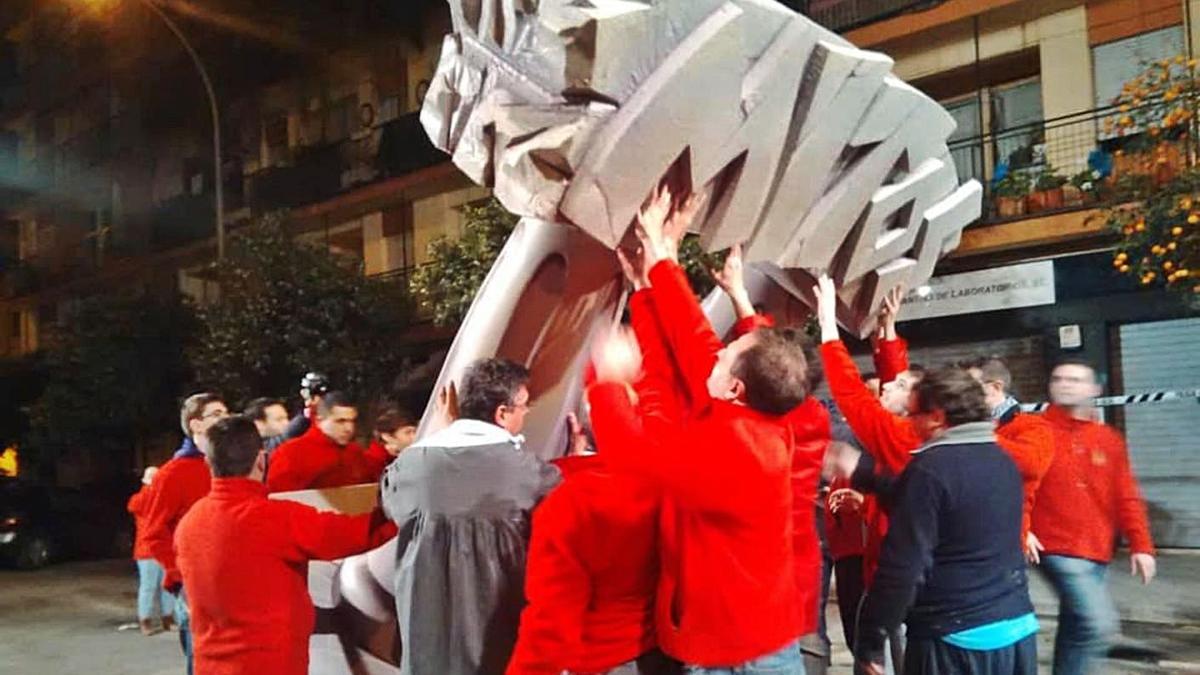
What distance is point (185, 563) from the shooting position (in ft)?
12.6

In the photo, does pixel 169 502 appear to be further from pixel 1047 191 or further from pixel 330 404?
pixel 1047 191

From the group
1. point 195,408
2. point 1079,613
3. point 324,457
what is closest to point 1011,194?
point 1079,613

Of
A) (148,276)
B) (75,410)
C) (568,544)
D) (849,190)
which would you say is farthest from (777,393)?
(148,276)

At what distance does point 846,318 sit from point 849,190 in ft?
3.05

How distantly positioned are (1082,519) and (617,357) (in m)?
2.43

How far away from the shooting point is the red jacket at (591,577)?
2.80 meters

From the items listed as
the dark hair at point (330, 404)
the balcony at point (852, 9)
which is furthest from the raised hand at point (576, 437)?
the balcony at point (852, 9)

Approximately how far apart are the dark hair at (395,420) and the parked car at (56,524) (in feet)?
45.9

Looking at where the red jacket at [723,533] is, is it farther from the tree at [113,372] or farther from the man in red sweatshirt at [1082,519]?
the tree at [113,372]

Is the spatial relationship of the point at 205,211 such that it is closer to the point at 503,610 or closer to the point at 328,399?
the point at 328,399

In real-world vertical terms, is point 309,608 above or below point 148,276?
below

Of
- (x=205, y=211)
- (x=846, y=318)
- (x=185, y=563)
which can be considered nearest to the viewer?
(x=185, y=563)

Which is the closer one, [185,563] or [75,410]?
[185,563]

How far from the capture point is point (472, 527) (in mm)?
3270
